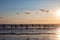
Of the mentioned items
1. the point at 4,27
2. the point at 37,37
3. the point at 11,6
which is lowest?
the point at 37,37

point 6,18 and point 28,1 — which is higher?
point 28,1

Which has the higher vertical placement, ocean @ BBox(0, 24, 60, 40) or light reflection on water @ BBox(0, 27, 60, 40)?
ocean @ BBox(0, 24, 60, 40)

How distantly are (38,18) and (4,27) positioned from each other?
0.51 metres

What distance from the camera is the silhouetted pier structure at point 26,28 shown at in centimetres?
226

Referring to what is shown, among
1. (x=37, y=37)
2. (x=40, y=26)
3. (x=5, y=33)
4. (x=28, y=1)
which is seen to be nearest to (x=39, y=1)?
(x=28, y=1)

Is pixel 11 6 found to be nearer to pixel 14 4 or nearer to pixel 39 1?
pixel 14 4

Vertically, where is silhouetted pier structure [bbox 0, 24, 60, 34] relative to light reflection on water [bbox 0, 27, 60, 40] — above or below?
above

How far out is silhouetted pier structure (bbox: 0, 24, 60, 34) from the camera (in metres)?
2.26

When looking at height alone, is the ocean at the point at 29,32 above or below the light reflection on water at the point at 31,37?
above

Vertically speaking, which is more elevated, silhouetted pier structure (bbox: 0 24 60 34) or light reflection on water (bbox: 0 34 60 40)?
silhouetted pier structure (bbox: 0 24 60 34)

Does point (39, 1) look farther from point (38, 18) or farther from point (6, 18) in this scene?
point (6, 18)

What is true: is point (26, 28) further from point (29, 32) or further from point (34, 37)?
point (34, 37)

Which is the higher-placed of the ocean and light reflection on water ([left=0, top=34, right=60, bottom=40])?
the ocean

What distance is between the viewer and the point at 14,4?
7.55 ft
